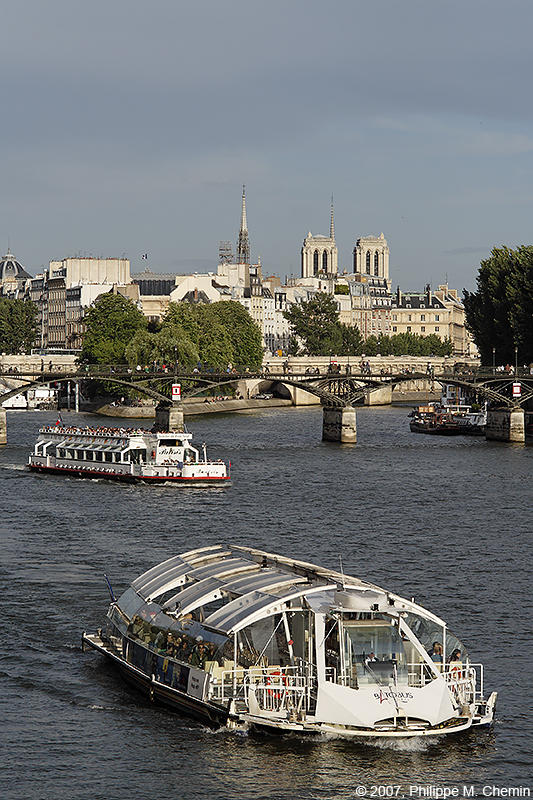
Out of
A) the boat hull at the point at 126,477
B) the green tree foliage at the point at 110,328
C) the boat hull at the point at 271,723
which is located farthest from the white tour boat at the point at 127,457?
the green tree foliage at the point at 110,328

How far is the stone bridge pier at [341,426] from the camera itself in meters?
90.9

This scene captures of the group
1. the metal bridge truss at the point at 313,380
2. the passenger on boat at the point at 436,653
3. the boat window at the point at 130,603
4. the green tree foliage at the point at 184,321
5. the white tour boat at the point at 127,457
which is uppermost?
the green tree foliage at the point at 184,321

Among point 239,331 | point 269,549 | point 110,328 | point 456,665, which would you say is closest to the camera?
point 456,665

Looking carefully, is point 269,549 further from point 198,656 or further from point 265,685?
point 265,685

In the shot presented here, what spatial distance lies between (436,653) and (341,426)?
212 ft

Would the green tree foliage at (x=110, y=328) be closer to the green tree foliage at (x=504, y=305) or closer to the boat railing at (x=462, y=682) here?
the green tree foliage at (x=504, y=305)

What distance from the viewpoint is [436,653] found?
86.2 feet

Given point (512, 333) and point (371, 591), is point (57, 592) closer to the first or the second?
point (371, 591)

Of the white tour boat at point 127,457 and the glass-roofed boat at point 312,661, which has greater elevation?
the white tour boat at point 127,457

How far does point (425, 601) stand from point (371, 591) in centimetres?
1049

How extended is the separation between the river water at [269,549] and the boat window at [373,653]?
1.19 metres

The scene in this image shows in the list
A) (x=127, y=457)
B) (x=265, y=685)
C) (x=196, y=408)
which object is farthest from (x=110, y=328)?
(x=265, y=685)

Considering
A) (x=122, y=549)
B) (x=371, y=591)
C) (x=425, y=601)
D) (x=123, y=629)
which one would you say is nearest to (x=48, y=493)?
(x=122, y=549)

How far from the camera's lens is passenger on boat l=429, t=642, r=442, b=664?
2616 cm
